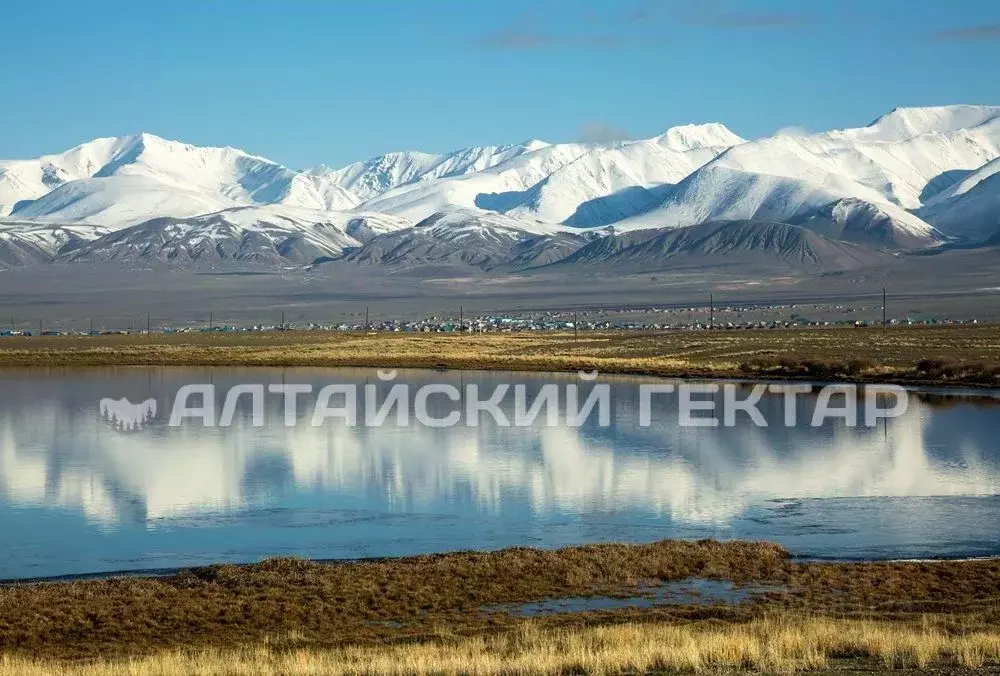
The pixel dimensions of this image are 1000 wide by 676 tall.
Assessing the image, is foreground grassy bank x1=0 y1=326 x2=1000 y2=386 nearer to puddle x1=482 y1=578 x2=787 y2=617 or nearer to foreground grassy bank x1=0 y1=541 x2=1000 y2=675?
foreground grassy bank x1=0 y1=541 x2=1000 y2=675

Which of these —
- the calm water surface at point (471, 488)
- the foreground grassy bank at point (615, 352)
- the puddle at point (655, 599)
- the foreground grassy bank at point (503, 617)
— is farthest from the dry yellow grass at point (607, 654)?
the foreground grassy bank at point (615, 352)

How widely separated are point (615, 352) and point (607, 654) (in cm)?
5990

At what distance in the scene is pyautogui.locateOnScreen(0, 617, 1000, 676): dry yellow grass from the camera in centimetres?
1270

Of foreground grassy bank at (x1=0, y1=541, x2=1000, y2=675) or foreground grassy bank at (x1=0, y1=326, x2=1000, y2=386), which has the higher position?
foreground grassy bank at (x1=0, y1=326, x2=1000, y2=386)

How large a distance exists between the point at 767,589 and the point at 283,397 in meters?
29.8

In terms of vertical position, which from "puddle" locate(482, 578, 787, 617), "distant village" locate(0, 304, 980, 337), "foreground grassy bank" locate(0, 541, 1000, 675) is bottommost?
"puddle" locate(482, 578, 787, 617)

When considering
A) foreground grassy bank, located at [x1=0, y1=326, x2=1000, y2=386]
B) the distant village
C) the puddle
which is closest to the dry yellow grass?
the puddle

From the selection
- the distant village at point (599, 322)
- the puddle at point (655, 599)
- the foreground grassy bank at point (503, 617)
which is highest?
the distant village at point (599, 322)

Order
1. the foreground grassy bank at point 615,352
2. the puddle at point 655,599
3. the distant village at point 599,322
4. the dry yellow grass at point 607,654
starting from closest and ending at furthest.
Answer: the dry yellow grass at point 607,654, the puddle at point 655,599, the foreground grassy bank at point 615,352, the distant village at point 599,322

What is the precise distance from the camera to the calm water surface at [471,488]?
20.7 m

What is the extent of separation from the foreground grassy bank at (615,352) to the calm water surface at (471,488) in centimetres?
1586

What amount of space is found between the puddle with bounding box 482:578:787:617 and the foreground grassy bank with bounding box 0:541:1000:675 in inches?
4.4

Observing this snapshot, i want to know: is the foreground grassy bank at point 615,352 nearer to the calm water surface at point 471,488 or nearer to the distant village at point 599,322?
the distant village at point 599,322

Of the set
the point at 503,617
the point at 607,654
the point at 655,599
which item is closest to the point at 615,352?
the point at 655,599
